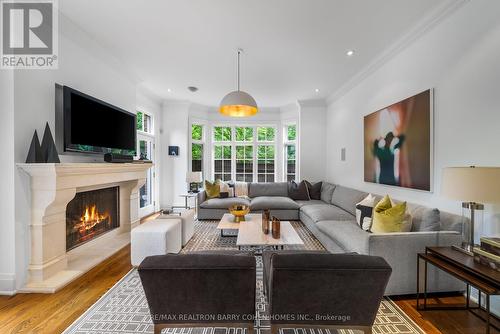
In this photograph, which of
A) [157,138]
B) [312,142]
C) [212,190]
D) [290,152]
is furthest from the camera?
[290,152]

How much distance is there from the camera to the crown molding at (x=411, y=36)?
2.44m

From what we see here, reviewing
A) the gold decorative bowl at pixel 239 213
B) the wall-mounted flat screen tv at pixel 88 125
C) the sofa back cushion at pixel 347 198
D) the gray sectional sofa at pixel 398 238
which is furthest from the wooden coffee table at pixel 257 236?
the wall-mounted flat screen tv at pixel 88 125

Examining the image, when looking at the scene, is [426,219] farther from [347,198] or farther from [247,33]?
[247,33]

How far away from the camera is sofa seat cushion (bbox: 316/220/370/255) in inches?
96.6

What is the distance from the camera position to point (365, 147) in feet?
13.7

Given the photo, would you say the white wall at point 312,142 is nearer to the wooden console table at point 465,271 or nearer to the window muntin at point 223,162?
the window muntin at point 223,162

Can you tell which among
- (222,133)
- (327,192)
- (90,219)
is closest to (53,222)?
(90,219)

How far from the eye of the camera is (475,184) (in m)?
1.79

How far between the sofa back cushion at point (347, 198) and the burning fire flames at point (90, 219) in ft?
13.5

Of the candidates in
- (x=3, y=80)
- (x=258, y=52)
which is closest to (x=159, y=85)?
(x=258, y=52)

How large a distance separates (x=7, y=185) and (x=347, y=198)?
4591 millimetres

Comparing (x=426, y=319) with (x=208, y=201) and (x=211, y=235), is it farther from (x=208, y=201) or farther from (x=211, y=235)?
(x=208, y=201)

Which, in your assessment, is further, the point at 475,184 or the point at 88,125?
the point at 88,125

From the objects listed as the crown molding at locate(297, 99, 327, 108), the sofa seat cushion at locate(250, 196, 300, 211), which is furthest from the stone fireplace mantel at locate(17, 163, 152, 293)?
the crown molding at locate(297, 99, 327, 108)
